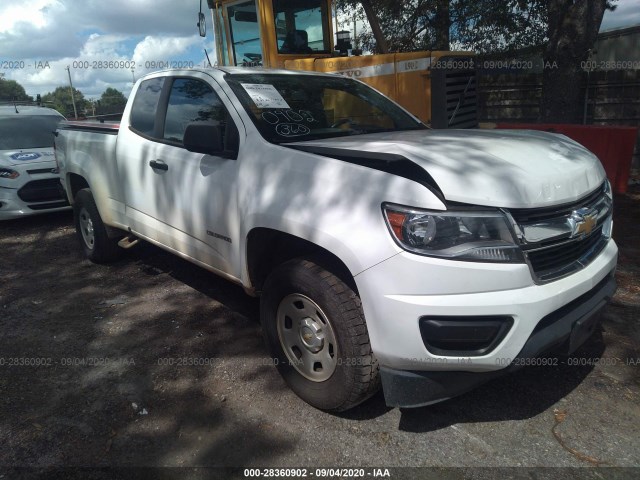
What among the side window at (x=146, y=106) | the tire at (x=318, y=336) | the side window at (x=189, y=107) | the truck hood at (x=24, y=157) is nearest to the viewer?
the tire at (x=318, y=336)

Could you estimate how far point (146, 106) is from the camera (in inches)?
172

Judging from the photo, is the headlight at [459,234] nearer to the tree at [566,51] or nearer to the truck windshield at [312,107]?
the truck windshield at [312,107]

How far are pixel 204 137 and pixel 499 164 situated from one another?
1.73m

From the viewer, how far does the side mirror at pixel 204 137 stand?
3164 millimetres

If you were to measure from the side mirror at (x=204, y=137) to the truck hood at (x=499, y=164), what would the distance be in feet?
1.73

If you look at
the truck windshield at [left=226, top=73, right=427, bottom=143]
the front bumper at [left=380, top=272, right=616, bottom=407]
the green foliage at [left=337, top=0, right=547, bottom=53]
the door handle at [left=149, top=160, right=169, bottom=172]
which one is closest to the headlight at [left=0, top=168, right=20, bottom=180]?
the door handle at [left=149, top=160, right=169, bottom=172]

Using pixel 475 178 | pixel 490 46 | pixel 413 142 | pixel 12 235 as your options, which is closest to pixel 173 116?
pixel 413 142

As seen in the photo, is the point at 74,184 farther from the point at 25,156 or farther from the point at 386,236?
the point at 386,236

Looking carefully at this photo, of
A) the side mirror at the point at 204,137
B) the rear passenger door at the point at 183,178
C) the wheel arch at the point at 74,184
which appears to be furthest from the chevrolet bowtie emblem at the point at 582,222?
the wheel arch at the point at 74,184

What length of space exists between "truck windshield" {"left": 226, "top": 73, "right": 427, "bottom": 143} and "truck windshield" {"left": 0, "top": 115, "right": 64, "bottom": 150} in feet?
18.8

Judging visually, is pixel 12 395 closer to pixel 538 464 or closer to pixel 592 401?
Answer: pixel 538 464

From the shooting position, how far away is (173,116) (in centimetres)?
401

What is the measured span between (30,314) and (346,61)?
4.44 m

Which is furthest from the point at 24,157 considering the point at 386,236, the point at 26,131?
the point at 386,236
